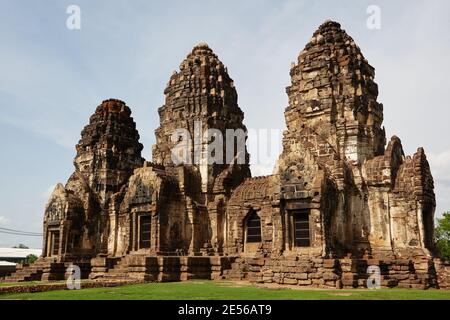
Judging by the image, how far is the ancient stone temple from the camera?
18500 mm

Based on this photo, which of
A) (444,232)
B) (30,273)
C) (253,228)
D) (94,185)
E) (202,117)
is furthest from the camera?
(444,232)

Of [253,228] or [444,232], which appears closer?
[253,228]

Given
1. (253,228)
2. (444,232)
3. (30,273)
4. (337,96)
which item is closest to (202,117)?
(253,228)

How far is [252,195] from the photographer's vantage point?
22281 mm

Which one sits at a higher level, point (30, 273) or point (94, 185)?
point (94, 185)

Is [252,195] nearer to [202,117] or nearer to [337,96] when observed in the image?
[202,117]

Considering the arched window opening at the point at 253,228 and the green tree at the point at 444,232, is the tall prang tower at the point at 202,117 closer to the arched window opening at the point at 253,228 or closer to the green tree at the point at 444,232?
the arched window opening at the point at 253,228

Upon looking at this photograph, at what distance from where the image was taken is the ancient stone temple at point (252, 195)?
18.5 m

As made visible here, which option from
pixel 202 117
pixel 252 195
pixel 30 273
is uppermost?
pixel 202 117

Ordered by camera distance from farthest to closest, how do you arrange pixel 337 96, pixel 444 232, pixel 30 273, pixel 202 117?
pixel 444 232, pixel 202 117, pixel 30 273, pixel 337 96

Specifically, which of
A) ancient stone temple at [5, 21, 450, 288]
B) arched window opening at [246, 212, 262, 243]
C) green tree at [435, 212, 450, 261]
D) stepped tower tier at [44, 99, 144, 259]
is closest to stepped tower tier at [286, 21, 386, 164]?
ancient stone temple at [5, 21, 450, 288]

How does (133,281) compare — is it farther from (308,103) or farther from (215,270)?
(308,103)

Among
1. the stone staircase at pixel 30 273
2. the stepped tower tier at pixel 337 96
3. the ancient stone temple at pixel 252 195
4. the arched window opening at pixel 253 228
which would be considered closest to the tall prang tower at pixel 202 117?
the ancient stone temple at pixel 252 195
